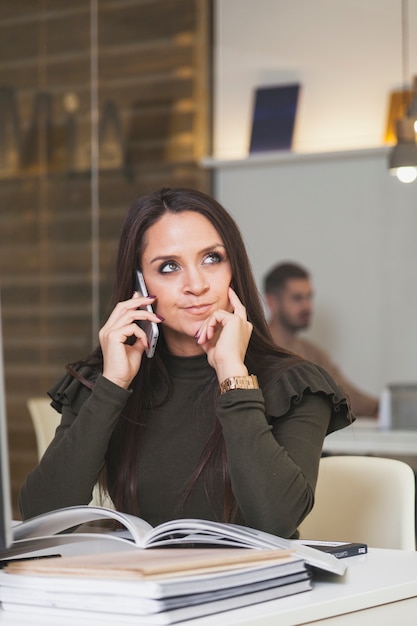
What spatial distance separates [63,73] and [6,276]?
1.09m

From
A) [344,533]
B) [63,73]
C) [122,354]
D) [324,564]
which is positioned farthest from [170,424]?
[63,73]

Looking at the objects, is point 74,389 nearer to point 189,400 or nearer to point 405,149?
point 189,400

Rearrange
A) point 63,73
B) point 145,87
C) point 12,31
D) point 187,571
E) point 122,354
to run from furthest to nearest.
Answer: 1. point 145,87
2. point 63,73
3. point 12,31
4. point 122,354
5. point 187,571

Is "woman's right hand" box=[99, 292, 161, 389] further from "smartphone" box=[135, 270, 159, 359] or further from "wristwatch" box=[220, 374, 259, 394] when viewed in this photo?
"wristwatch" box=[220, 374, 259, 394]

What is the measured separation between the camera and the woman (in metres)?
1.63

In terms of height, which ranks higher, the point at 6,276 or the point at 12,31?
the point at 12,31

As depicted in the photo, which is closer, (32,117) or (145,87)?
(32,117)

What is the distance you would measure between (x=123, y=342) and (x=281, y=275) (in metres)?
3.57

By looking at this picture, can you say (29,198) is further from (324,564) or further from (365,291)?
(324,564)

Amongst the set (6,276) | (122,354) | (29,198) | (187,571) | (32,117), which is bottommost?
(187,571)

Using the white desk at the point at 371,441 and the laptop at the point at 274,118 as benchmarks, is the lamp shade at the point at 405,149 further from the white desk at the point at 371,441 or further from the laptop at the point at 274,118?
the laptop at the point at 274,118

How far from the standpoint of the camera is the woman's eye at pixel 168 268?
6.30 feet

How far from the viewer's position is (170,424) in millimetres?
1932

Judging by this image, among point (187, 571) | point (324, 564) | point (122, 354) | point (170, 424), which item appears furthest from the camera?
point (170, 424)
